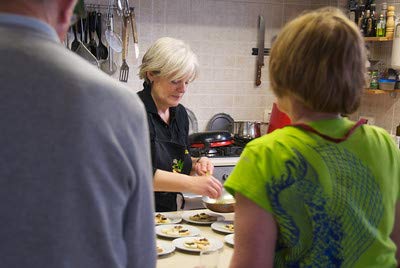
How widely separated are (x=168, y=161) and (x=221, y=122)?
1.53 meters

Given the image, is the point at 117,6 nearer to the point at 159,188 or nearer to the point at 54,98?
the point at 159,188

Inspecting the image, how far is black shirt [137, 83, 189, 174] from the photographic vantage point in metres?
2.10

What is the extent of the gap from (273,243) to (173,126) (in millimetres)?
1367

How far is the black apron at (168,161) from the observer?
6.86ft

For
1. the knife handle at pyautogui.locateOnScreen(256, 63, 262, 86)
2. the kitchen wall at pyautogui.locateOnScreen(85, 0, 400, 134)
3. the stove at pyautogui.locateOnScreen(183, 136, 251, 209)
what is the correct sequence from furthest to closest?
the knife handle at pyautogui.locateOnScreen(256, 63, 262, 86)
the kitchen wall at pyautogui.locateOnScreen(85, 0, 400, 134)
the stove at pyautogui.locateOnScreen(183, 136, 251, 209)

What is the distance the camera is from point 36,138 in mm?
680

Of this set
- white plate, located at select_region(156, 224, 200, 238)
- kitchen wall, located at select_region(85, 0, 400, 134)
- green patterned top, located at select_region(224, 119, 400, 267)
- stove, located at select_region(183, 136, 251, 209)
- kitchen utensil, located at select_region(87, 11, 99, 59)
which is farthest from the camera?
kitchen wall, located at select_region(85, 0, 400, 134)

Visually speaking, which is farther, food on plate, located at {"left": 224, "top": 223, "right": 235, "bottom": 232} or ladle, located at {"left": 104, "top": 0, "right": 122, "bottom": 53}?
ladle, located at {"left": 104, "top": 0, "right": 122, "bottom": 53}

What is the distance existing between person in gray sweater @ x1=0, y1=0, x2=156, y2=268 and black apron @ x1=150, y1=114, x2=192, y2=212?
1330 mm

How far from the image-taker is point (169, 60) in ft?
6.79

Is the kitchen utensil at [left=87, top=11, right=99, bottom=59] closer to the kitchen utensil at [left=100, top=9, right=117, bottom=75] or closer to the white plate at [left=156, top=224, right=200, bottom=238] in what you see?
the kitchen utensil at [left=100, top=9, right=117, bottom=75]

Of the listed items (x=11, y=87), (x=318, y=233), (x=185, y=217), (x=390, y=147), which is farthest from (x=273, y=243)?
(x=185, y=217)

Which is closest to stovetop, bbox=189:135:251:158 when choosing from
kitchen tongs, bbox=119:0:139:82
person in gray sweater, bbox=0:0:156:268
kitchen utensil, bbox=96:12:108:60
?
kitchen tongs, bbox=119:0:139:82

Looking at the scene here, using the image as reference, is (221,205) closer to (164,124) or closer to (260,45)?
(164,124)
